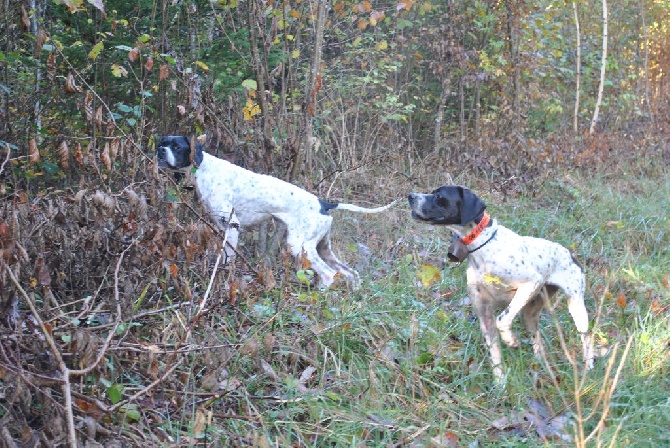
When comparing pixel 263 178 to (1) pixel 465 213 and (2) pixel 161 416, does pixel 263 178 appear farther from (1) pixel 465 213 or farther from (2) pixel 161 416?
(2) pixel 161 416

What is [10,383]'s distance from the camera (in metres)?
3.16

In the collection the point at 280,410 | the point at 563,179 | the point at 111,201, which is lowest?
the point at 563,179

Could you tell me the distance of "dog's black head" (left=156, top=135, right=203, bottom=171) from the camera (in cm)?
617

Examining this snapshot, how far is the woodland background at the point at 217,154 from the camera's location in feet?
11.6

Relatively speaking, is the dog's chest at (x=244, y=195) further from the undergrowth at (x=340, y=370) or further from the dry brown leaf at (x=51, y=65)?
the dry brown leaf at (x=51, y=65)

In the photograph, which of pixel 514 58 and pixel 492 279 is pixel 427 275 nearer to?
pixel 492 279

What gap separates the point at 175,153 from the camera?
6.23m

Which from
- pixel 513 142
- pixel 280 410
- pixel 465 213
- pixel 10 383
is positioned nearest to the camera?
pixel 10 383

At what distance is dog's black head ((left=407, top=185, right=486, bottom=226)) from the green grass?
0.61 metres

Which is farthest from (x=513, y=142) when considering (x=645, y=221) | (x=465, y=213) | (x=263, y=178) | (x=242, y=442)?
(x=242, y=442)

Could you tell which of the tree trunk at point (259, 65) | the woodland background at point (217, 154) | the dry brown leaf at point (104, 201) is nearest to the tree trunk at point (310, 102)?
the woodland background at point (217, 154)

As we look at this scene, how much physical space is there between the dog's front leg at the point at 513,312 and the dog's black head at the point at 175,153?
8.83 ft

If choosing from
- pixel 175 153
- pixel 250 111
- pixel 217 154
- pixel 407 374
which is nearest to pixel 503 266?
pixel 407 374

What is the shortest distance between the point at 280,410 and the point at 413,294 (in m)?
1.99
